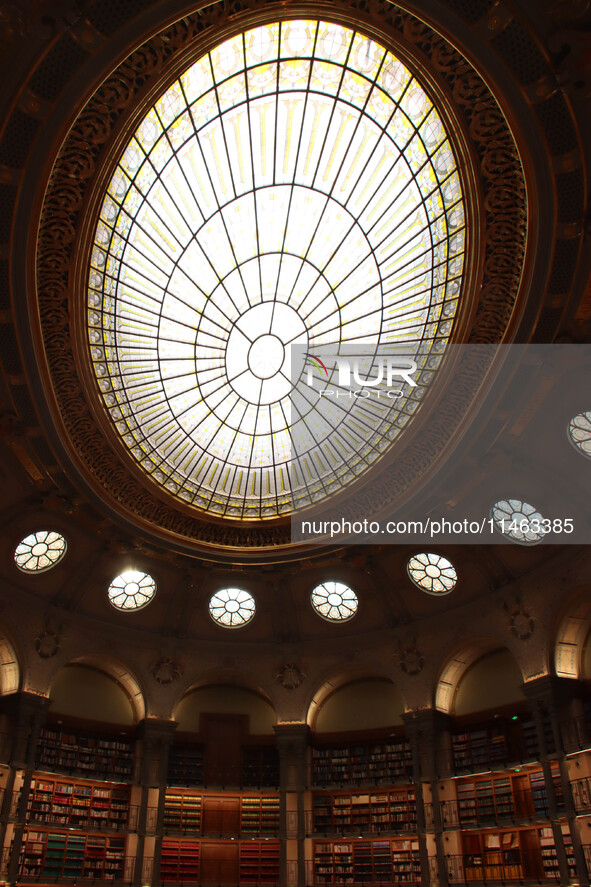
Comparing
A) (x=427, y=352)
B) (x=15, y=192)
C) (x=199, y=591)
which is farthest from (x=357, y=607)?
(x=15, y=192)

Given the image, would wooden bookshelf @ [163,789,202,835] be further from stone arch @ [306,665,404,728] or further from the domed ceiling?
the domed ceiling

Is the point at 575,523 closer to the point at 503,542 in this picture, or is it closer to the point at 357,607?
the point at 503,542

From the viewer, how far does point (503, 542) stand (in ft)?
58.3

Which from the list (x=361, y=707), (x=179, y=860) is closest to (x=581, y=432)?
(x=361, y=707)

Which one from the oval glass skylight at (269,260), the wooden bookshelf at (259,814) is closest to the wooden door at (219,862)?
the wooden bookshelf at (259,814)

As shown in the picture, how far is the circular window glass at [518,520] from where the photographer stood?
17266 mm

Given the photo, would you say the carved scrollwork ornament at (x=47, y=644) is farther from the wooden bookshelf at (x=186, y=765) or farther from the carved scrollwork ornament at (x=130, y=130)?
the wooden bookshelf at (x=186, y=765)

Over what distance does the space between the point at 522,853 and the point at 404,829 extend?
10.9ft

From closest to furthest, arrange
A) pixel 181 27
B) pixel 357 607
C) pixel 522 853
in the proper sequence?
pixel 181 27, pixel 522 853, pixel 357 607

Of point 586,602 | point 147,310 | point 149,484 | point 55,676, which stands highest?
point 147,310

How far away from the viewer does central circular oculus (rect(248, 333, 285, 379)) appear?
1870 cm

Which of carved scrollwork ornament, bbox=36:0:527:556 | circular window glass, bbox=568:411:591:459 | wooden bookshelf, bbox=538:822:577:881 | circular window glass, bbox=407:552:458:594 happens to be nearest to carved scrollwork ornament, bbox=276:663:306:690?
circular window glass, bbox=407:552:458:594

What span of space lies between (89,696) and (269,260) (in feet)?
48.7

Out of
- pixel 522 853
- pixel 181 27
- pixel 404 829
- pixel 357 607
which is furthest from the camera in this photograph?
pixel 357 607
